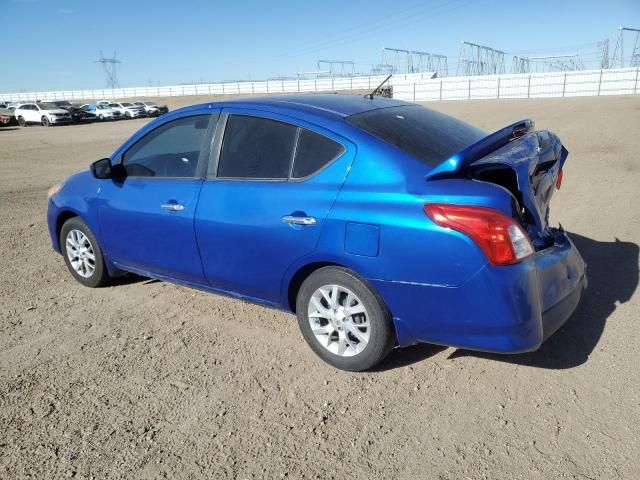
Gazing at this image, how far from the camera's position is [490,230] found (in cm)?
272

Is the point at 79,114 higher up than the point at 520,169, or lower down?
lower down

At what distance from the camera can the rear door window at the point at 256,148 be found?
3488 millimetres

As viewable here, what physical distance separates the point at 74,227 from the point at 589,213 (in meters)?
6.02

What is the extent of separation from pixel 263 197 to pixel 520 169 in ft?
5.10

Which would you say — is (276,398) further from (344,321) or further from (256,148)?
(256,148)

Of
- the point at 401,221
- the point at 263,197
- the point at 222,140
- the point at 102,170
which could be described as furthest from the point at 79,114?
the point at 401,221

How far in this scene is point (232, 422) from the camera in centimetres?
292

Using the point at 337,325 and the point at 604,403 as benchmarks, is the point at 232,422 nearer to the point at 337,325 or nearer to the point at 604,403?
the point at 337,325

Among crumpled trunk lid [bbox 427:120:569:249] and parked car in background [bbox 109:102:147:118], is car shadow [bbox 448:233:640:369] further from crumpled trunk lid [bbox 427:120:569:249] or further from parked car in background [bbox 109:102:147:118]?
parked car in background [bbox 109:102:147:118]

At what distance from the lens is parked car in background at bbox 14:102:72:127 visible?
119 ft

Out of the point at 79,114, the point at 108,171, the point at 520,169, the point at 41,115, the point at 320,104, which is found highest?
the point at 320,104

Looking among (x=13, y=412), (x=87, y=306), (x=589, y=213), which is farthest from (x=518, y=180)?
(x=589, y=213)

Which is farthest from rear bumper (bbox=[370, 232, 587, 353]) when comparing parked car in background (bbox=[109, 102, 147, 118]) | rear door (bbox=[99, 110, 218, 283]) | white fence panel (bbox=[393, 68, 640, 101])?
parked car in background (bbox=[109, 102, 147, 118])

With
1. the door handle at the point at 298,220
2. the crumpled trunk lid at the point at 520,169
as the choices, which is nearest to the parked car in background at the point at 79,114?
the door handle at the point at 298,220
